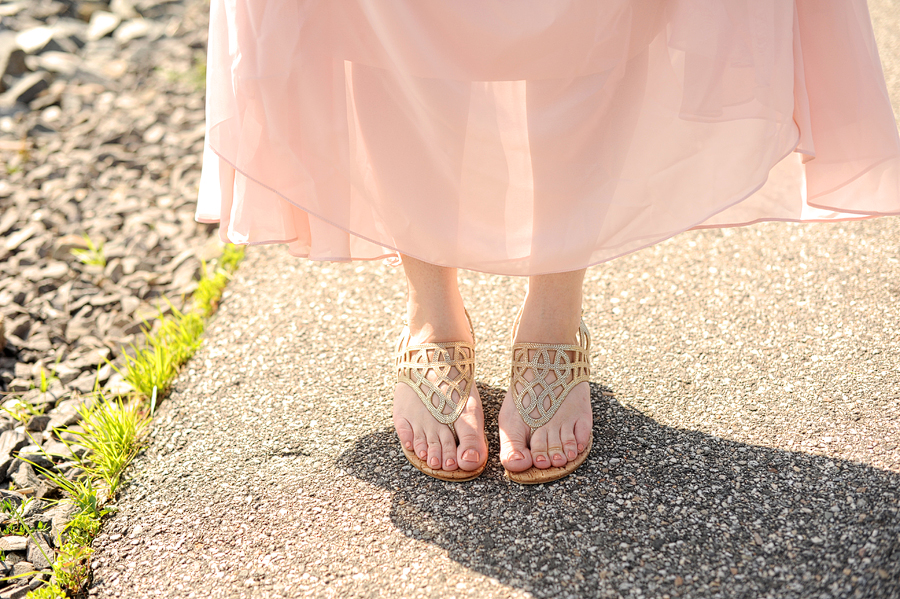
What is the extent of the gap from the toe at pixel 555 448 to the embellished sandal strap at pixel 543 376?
3 centimetres

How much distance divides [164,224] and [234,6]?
5.16 ft

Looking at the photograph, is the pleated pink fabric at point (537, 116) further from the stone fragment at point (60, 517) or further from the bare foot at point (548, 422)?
the stone fragment at point (60, 517)

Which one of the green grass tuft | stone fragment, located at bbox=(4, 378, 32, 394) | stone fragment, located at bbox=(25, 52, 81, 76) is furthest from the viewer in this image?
stone fragment, located at bbox=(25, 52, 81, 76)

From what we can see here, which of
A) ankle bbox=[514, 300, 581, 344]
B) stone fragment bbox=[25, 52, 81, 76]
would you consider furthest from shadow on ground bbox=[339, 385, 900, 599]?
stone fragment bbox=[25, 52, 81, 76]

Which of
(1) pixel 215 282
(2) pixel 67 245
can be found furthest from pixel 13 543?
(2) pixel 67 245

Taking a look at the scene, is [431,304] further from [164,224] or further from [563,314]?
[164,224]

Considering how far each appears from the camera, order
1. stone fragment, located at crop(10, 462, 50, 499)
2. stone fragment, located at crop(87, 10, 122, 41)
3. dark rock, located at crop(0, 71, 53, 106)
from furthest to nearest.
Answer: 1. stone fragment, located at crop(87, 10, 122, 41)
2. dark rock, located at crop(0, 71, 53, 106)
3. stone fragment, located at crop(10, 462, 50, 499)

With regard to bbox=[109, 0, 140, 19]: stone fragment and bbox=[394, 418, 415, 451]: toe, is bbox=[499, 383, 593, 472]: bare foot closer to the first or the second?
bbox=[394, 418, 415, 451]: toe

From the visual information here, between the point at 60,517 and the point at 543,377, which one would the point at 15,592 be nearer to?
the point at 60,517

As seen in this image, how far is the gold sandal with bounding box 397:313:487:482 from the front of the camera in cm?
150

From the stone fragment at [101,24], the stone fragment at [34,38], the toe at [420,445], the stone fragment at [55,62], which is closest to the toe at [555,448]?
the toe at [420,445]

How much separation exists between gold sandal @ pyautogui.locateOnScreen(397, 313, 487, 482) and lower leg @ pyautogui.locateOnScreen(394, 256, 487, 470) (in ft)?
0.04

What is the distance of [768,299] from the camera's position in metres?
1.90

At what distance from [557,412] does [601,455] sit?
13cm
